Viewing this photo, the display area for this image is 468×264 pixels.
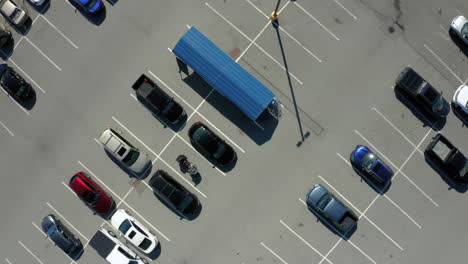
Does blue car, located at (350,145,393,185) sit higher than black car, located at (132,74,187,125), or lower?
higher

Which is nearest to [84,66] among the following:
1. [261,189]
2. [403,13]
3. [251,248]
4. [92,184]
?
[92,184]

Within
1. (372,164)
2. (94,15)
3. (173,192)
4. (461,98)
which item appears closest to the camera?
(372,164)

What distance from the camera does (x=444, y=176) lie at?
33.5 metres

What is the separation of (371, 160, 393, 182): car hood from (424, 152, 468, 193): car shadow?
3.64 m

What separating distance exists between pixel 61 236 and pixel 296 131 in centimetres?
2121

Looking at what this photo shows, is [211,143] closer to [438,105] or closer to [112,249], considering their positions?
[112,249]

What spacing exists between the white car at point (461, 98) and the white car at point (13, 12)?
36.5 meters

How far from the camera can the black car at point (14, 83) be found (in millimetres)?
33469

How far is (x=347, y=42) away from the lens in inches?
1321

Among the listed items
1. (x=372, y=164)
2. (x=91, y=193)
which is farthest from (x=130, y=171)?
(x=372, y=164)

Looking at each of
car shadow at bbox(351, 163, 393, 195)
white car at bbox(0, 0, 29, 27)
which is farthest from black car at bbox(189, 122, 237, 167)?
white car at bbox(0, 0, 29, 27)

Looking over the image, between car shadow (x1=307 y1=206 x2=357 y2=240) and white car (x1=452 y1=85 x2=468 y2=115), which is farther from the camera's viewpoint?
car shadow (x1=307 y1=206 x2=357 y2=240)

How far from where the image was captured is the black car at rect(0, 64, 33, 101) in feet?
110

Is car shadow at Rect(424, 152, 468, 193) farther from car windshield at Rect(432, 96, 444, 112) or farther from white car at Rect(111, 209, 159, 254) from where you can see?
white car at Rect(111, 209, 159, 254)
